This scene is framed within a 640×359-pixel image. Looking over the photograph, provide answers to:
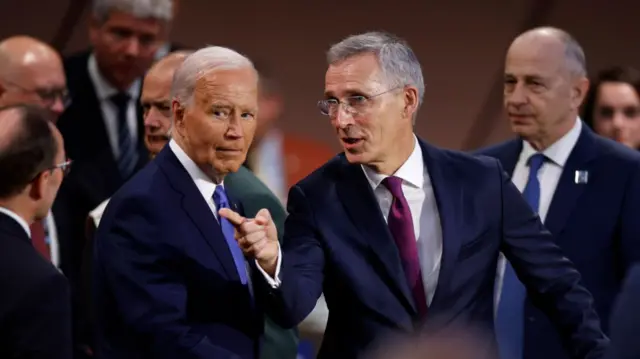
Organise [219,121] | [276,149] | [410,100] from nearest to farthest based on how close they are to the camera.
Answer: [219,121] → [410,100] → [276,149]

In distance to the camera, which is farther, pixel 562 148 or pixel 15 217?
pixel 562 148

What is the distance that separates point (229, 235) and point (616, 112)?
7.79 feet

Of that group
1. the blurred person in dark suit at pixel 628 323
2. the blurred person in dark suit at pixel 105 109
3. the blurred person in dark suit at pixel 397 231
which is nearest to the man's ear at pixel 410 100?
the blurred person in dark suit at pixel 397 231

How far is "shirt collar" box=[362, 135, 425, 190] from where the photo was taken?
3338mm

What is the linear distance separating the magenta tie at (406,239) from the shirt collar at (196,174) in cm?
42

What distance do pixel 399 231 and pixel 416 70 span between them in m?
0.42

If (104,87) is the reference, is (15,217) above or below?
above

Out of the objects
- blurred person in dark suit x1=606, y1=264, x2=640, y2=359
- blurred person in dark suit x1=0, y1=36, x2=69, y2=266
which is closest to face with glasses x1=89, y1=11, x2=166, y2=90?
blurred person in dark suit x1=0, y1=36, x2=69, y2=266

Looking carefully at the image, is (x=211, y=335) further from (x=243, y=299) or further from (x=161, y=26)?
(x=161, y=26)

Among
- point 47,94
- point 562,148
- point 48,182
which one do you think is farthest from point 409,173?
point 47,94

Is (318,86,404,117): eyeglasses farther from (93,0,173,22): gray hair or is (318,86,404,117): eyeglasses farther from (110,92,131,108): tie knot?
(93,0,173,22): gray hair

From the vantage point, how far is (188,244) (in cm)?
319

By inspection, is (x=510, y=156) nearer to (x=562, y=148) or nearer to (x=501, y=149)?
(x=501, y=149)

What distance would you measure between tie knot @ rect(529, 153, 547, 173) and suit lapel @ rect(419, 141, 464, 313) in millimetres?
943
